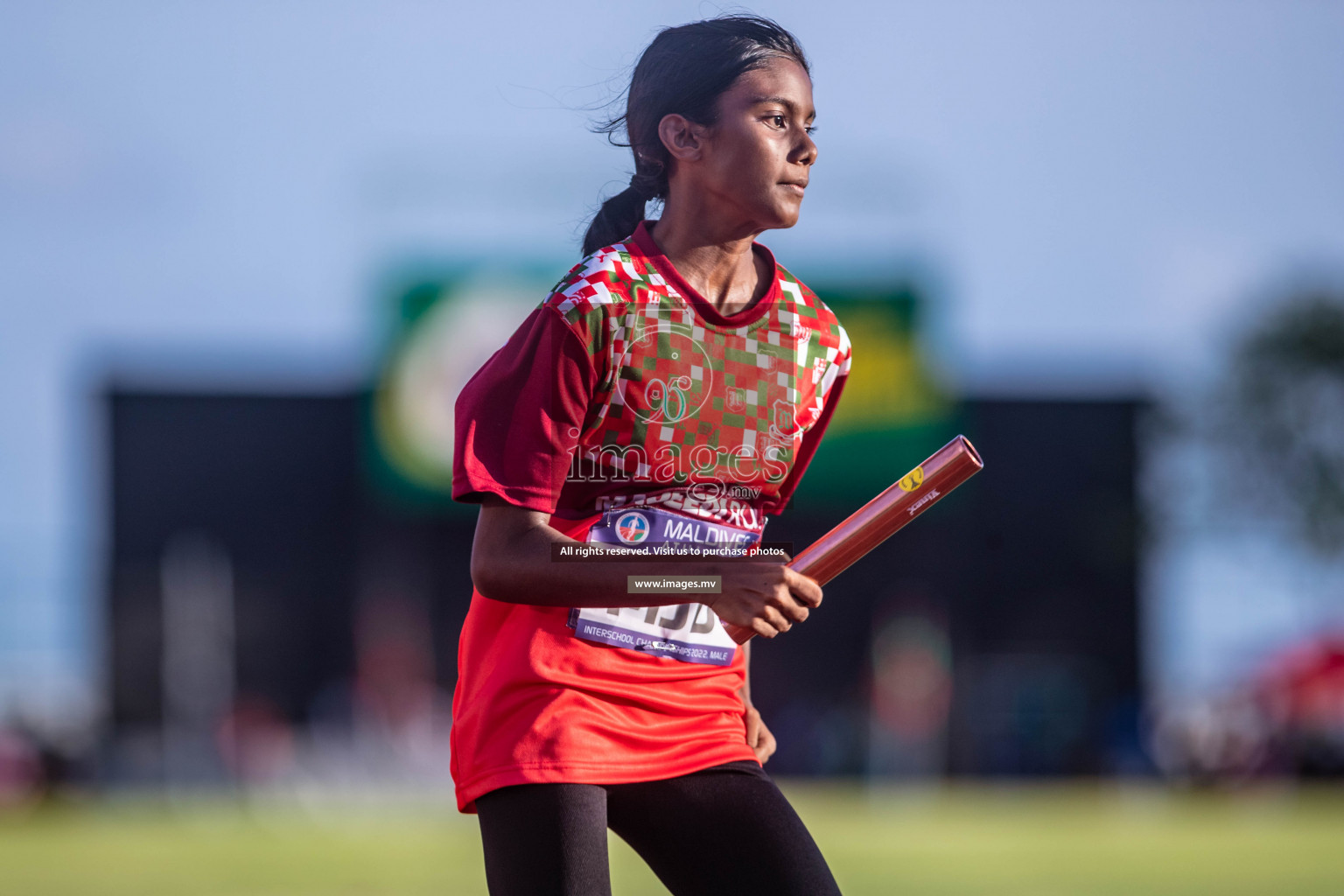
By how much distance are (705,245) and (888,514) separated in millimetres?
561

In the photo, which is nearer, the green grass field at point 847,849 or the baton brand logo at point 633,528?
the baton brand logo at point 633,528

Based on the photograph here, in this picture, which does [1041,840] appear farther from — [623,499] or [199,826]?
[623,499]

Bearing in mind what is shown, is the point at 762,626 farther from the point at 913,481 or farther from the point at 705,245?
the point at 705,245

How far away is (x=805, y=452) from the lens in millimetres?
3037

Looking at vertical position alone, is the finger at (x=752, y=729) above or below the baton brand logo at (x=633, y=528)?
below

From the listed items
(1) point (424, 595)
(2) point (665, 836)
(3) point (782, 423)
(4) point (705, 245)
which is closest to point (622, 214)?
(4) point (705, 245)

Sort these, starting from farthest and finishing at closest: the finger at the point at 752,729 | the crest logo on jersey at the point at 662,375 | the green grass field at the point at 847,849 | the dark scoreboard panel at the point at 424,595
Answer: the dark scoreboard panel at the point at 424,595 → the green grass field at the point at 847,849 → the finger at the point at 752,729 → the crest logo on jersey at the point at 662,375

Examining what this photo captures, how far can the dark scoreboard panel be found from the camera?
78.7 feet

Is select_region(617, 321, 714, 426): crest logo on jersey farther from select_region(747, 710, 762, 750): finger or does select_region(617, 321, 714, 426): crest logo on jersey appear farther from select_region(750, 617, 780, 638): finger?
select_region(747, 710, 762, 750): finger

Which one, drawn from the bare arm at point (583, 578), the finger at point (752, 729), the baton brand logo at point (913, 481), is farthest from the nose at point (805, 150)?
the finger at point (752, 729)

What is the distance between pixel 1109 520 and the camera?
88.4 feet

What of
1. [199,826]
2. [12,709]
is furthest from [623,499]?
[12,709]

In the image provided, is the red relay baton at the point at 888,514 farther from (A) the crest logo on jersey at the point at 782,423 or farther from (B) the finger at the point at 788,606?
(A) the crest logo on jersey at the point at 782,423

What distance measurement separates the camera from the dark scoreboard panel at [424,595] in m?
24.0
